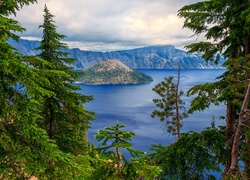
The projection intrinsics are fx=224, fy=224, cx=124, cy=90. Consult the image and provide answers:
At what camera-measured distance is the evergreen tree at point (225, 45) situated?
831cm

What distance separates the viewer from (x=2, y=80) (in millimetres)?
6227

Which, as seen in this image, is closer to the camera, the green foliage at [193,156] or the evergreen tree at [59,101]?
the green foliage at [193,156]

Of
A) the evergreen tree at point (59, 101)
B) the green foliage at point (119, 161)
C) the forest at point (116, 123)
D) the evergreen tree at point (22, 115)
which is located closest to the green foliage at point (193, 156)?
the forest at point (116, 123)

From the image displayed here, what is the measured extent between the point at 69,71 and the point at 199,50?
7945mm

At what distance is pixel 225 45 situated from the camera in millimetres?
9859

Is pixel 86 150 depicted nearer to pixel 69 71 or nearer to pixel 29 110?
pixel 69 71

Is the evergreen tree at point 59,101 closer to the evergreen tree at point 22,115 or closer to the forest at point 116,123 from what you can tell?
the forest at point 116,123

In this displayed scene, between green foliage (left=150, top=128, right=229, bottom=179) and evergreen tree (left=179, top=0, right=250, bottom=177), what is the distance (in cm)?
53

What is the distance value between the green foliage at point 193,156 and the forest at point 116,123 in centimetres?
4

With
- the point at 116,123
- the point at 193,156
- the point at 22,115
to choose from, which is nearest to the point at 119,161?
the point at 116,123

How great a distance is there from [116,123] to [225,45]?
26.1ft

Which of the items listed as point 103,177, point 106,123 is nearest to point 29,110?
point 103,177

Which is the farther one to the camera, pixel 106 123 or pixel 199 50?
pixel 106 123

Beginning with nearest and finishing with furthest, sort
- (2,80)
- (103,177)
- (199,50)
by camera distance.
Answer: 1. (103,177)
2. (2,80)
3. (199,50)
